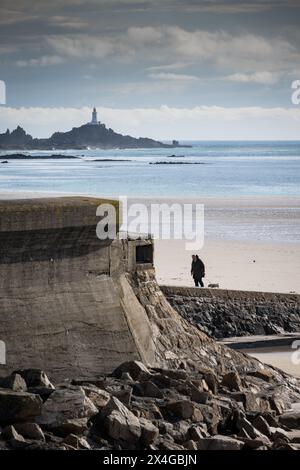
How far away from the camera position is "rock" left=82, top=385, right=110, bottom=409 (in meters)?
10.1

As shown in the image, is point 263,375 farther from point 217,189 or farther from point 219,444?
point 217,189

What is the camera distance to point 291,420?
11133 millimetres

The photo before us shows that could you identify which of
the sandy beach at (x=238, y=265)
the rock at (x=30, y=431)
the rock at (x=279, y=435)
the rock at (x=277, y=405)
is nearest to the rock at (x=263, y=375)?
the rock at (x=277, y=405)

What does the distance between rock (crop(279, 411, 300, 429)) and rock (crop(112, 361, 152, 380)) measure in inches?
48.3

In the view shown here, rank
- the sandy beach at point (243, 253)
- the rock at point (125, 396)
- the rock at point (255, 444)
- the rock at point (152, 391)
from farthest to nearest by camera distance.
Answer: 1. the sandy beach at point (243, 253)
2. the rock at point (152, 391)
3. the rock at point (125, 396)
4. the rock at point (255, 444)

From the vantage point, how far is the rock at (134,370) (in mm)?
11109

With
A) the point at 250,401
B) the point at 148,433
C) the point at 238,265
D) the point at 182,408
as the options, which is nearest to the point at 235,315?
the point at 250,401

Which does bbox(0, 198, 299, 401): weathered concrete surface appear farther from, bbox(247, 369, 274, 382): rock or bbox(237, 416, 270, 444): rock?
bbox(237, 416, 270, 444): rock

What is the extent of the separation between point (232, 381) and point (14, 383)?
7.81ft

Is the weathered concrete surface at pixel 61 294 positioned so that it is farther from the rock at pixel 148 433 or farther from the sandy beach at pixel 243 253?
the sandy beach at pixel 243 253

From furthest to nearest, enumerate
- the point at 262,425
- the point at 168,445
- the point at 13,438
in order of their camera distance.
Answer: the point at 262,425, the point at 168,445, the point at 13,438

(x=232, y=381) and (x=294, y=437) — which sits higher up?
(x=232, y=381)

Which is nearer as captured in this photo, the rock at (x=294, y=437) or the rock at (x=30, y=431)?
the rock at (x=30, y=431)

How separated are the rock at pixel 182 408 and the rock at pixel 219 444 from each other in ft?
1.97
